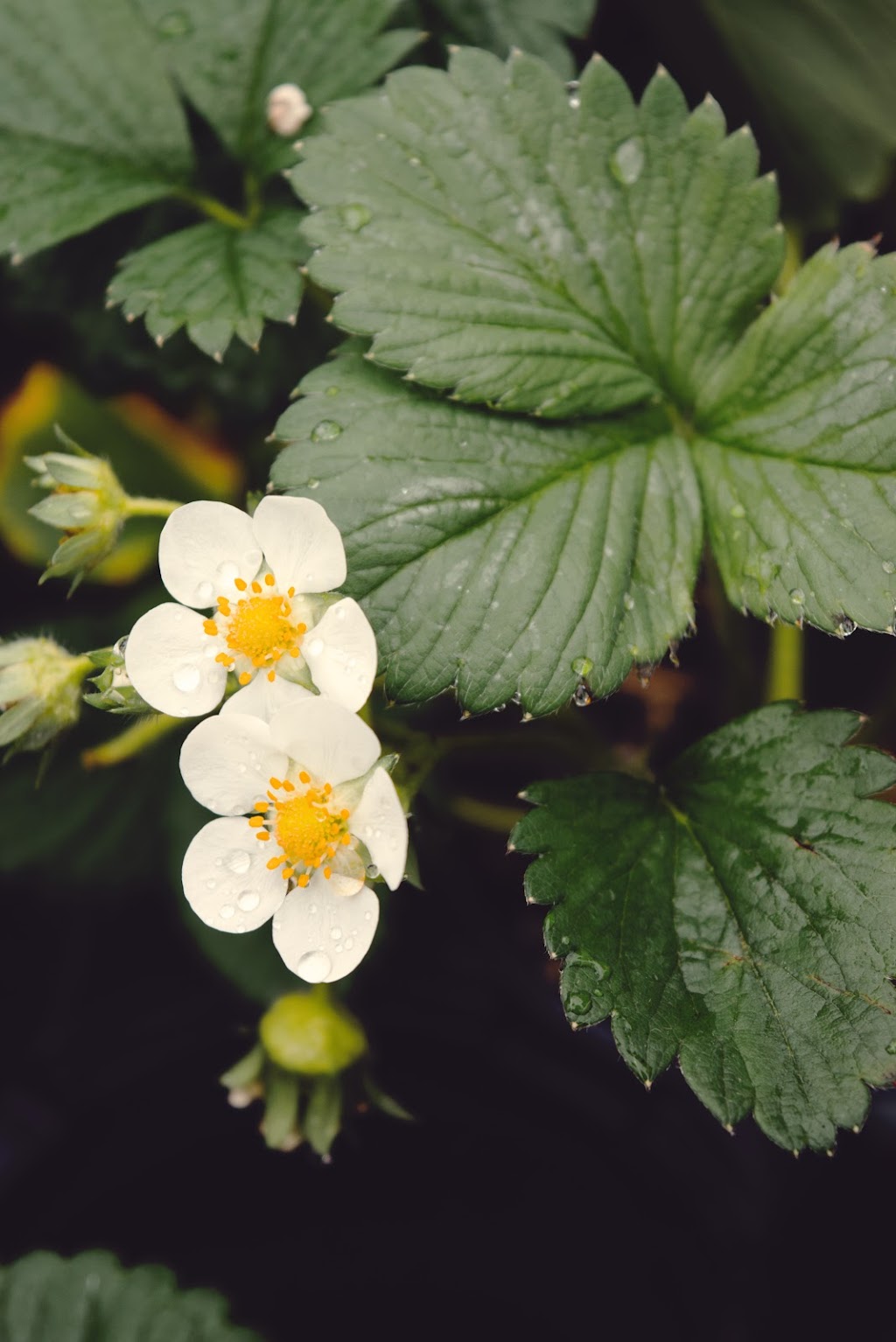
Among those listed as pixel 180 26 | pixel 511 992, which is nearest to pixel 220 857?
pixel 511 992

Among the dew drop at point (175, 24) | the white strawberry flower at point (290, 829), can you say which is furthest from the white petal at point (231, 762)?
the dew drop at point (175, 24)

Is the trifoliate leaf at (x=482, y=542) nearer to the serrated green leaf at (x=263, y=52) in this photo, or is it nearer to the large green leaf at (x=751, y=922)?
the large green leaf at (x=751, y=922)

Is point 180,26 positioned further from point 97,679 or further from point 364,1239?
point 364,1239

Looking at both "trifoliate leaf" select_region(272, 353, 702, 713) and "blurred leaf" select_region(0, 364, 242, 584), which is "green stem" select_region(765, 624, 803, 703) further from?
"blurred leaf" select_region(0, 364, 242, 584)

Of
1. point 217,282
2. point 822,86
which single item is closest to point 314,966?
point 217,282

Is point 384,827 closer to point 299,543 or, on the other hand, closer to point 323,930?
point 323,930
